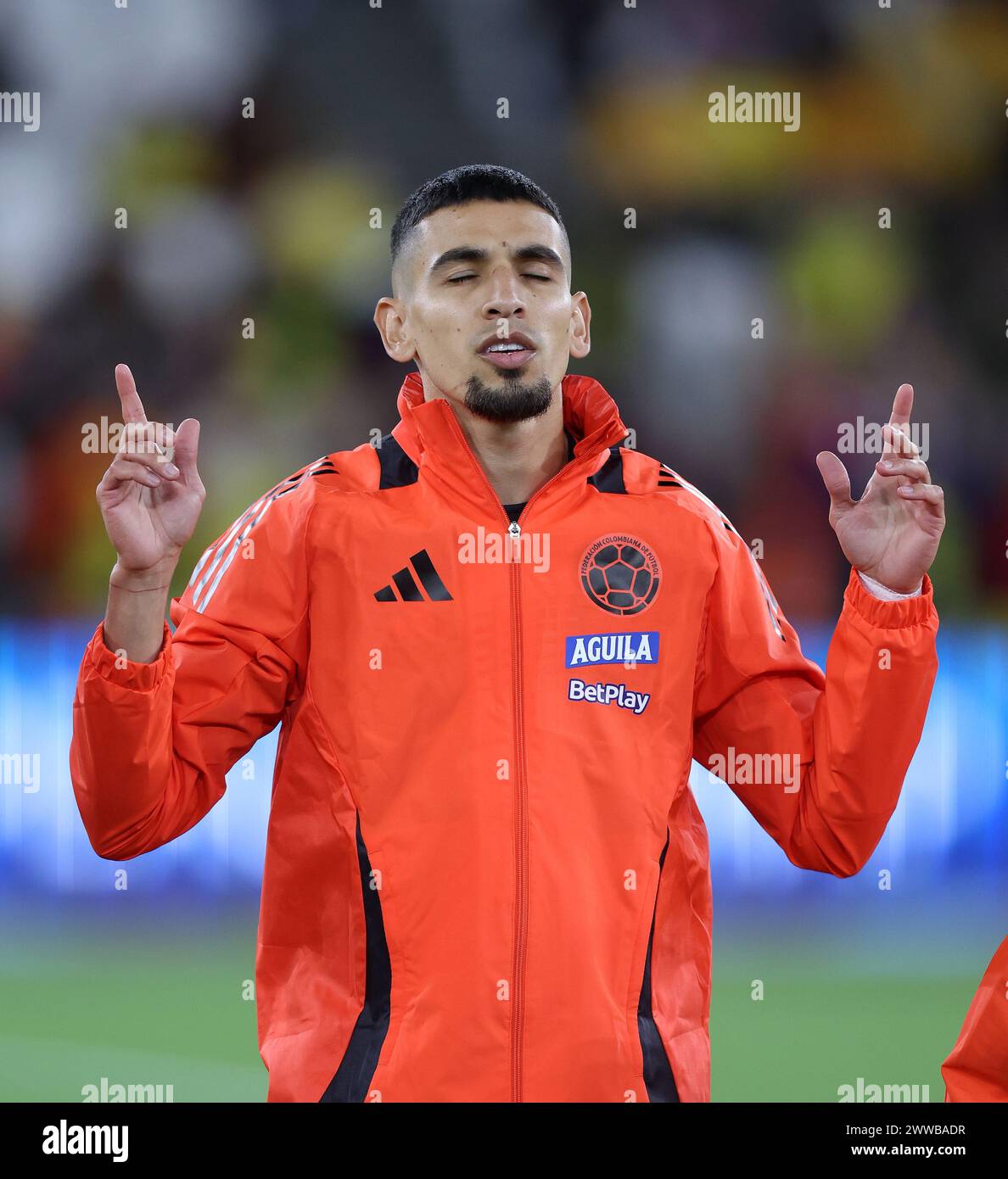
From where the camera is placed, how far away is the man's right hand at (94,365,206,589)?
1.86 meters

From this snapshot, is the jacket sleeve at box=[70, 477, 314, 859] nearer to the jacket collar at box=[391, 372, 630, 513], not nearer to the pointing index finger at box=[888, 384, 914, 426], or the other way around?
the jacket collar at box=[391, 372, 630, 513]

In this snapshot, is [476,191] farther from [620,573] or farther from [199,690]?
[199,690]

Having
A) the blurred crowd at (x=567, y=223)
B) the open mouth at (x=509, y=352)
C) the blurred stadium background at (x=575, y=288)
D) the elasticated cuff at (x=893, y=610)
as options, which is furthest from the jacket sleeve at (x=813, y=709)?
the blurred crowd at (x=567, y=223)

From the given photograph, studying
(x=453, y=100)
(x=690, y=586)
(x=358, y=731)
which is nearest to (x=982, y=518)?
(x=453, y=100)

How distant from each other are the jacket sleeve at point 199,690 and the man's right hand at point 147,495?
0.31 ft

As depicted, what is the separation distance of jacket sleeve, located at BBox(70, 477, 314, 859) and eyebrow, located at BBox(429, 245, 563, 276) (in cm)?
40

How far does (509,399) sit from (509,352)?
0.07m

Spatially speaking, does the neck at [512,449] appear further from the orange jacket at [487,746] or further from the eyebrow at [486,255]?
the eyebrow at [486,255]

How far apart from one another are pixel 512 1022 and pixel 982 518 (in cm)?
354

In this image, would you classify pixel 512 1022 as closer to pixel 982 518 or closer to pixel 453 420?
pixel 453 420

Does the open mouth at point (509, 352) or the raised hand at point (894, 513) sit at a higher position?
the open mouth at point (509, 352)

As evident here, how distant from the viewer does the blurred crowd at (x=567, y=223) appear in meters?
4.94

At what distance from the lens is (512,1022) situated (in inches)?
74.3

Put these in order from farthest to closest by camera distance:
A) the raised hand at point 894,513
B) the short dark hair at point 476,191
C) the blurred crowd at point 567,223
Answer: the blurred crowd at point 567,223 → the short dark hair at point 476,191 → the raised hand at point 894,513
